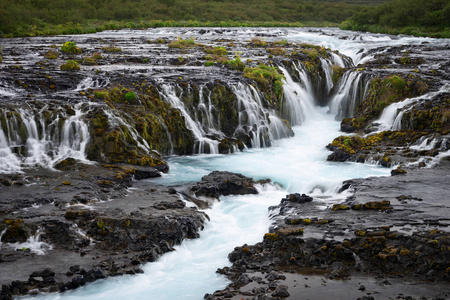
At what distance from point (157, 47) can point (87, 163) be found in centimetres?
2446

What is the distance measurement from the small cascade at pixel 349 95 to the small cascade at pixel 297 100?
1634 mm

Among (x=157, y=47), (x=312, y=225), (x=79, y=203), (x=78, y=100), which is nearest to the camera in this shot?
(x=312, y=225)

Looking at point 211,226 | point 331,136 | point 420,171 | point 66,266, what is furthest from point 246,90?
point 66,266

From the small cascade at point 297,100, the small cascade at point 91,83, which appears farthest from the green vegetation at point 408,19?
the small cascade at point 91,83

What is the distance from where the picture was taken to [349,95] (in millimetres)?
30078

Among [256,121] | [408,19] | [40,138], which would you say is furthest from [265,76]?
[408,19]

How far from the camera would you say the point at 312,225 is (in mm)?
13336

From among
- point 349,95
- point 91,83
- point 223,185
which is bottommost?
point 223,185

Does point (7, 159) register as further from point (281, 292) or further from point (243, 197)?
point (281, 292)

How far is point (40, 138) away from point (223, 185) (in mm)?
7506

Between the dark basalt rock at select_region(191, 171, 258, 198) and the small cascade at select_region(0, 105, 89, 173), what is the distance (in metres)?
4.90

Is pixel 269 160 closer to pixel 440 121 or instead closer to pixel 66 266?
pixel 440 121

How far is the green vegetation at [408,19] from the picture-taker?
57344mm

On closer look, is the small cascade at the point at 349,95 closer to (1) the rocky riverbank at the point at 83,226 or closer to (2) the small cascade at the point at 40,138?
(1) the rocky riverbank at the point at 83,226
